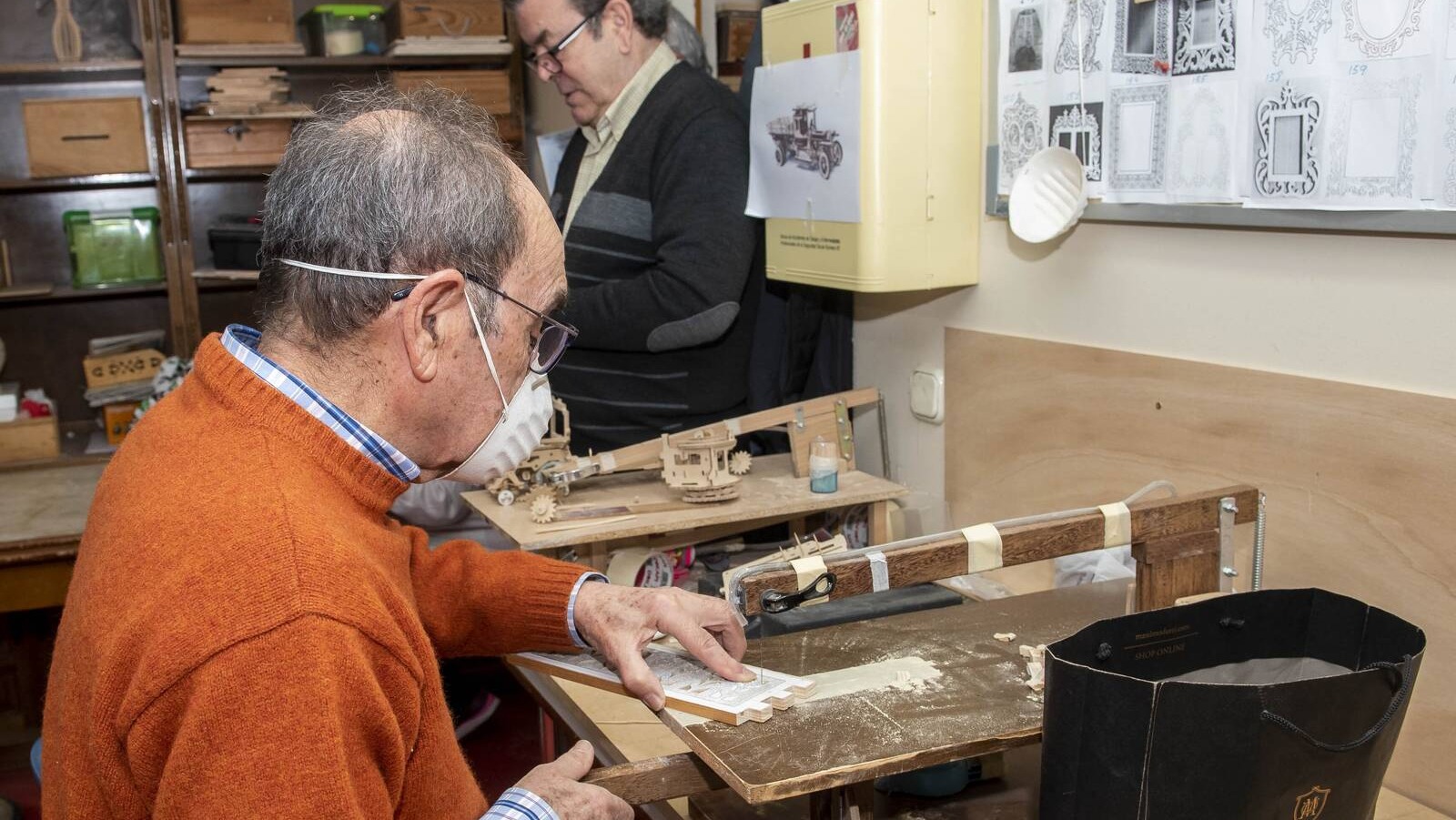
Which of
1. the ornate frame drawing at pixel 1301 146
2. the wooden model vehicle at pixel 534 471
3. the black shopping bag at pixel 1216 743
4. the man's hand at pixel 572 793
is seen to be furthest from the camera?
the wooden model vehicle at pixel 534 471

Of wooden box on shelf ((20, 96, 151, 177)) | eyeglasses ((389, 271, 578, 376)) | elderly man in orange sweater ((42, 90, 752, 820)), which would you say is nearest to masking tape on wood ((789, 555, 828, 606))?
elderly man in orange sweater ((42, 90, 752, 820))

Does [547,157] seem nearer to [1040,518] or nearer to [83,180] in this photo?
[1040,518]

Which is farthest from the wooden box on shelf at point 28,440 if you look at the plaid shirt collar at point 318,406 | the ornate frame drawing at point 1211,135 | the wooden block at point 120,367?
the ornate frame drawing at point 1211,135

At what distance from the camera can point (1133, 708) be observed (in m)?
1.01

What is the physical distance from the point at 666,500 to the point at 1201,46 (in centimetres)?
110

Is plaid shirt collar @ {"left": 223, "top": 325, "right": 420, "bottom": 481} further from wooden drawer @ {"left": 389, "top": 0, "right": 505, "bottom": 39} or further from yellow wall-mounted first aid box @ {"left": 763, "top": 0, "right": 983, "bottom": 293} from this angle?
wooden drawer @ {"left": 389, "top": 0, "right": 505, "bottom": 39}

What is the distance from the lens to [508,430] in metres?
1.25

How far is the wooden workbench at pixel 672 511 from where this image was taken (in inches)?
77.4

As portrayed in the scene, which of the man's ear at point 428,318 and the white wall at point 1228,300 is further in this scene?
the white wall at point 1228,300

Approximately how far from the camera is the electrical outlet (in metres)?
2.23

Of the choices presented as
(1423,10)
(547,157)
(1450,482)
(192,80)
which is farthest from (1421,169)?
(192,80)

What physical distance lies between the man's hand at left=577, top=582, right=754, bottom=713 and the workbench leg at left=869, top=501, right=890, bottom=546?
2.73ft

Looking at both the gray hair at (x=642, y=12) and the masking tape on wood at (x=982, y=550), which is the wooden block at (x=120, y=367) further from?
the masking tape on wood at (x=982, y=550)

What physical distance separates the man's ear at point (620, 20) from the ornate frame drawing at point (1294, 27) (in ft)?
3.96
